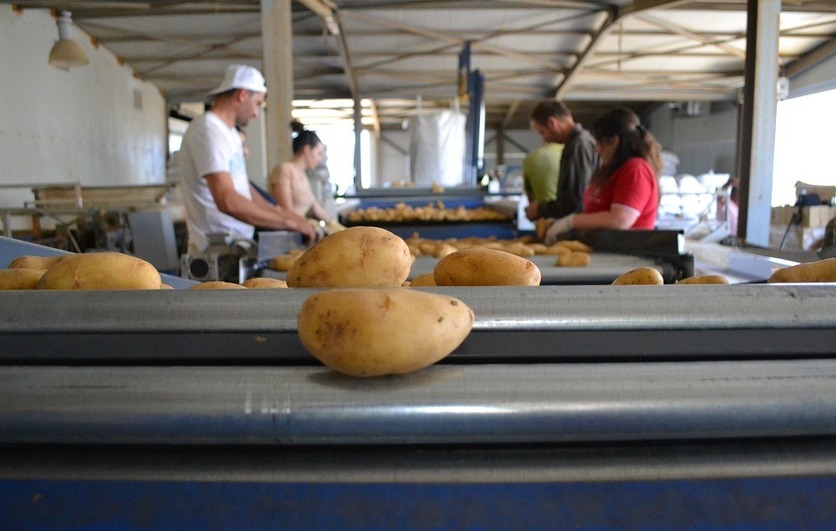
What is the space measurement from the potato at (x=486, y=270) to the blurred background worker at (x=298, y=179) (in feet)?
9.47

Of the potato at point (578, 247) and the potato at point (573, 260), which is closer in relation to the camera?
the potato at point (573, 260)

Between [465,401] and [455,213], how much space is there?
165 inches

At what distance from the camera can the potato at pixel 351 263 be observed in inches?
34.6

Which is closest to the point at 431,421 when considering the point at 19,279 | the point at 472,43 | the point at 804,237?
the point at 19,279

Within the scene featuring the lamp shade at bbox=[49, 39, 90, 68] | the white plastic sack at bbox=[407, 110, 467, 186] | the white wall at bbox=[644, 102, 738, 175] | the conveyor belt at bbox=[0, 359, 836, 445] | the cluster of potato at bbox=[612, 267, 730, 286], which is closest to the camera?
the conveyor belt at bbox=[0, 359, 836, 445]

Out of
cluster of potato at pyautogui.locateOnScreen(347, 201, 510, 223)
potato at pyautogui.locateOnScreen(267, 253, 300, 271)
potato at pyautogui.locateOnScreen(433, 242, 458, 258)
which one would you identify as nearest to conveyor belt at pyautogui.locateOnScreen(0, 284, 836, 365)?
potato at pyautogui.locateOnScreen(267, 253, 300, 271)

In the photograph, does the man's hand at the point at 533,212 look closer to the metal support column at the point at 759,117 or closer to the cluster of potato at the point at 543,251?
the cluster of potato at the point at 543,251

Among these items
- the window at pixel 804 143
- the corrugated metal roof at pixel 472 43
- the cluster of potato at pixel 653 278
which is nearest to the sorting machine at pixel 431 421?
the cluster of potato at pixel 653 278

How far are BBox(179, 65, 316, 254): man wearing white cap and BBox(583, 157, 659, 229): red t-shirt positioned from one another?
5.01 ft

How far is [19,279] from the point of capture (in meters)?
0.89

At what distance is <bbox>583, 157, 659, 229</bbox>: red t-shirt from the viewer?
279 centimetres

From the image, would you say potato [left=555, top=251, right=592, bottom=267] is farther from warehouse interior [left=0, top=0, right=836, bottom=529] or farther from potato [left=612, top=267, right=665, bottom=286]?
warehouse interior [left=0, top=0, right=836, bottom=529]

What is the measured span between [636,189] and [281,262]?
1696 mm

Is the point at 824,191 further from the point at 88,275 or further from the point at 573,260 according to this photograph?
the point at 88,275
